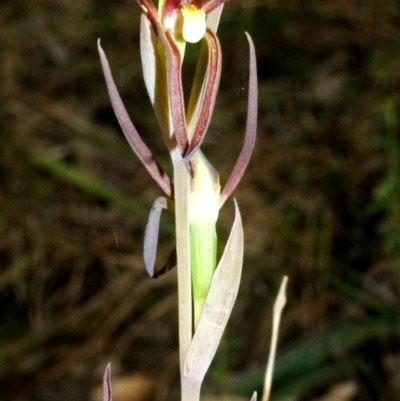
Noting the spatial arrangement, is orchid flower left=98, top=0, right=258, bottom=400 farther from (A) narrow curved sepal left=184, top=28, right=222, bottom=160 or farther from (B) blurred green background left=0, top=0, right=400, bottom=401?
(B) blurred green background left=0, top=0, right=400, bottom=401

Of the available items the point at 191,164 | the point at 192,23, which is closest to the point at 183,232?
the point at 191,164

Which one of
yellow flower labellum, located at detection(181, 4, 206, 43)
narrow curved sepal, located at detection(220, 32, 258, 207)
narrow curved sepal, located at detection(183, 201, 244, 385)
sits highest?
yellow flower labellum, located at detection(181, 4, 206, 43)

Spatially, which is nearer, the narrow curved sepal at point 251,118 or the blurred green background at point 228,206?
the narrow curved sepal at point 251,118

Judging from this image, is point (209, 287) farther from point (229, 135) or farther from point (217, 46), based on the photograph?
point (229, 135)

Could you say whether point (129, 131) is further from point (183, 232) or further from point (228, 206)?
point (228, 206)

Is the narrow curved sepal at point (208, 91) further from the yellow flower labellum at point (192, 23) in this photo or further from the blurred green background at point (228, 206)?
the blurred green background at point (228, 206)

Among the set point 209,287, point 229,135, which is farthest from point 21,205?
point 209,287

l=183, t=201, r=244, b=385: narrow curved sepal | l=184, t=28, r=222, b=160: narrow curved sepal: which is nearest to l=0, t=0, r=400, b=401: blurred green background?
l=183, t=201, r=244, b=385: narrow curved sepal

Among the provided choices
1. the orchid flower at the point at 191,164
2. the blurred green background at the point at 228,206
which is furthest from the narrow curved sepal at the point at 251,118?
the blurred green background at the point at 228,206

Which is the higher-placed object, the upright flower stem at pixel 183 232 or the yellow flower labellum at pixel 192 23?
the yellow flower labellum at pixel 192 23
